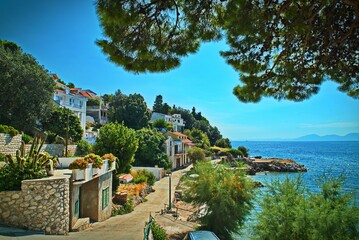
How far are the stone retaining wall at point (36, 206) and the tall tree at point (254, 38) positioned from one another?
7.51 metres

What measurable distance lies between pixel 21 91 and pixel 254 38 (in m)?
26.6

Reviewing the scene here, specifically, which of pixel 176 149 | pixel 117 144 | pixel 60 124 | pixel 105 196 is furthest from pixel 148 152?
pixel 105 196

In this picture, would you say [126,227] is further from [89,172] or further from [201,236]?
[201,236]

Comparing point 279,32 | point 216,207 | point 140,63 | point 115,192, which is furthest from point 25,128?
point 279,32

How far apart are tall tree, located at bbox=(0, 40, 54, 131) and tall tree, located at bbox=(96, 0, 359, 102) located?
82.4 ft

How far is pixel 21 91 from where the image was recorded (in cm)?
2753

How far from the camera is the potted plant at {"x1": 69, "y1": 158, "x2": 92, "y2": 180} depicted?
45.6ft

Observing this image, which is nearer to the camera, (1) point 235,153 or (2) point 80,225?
(2) point 80,225

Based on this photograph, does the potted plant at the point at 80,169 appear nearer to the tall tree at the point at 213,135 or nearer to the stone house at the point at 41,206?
the stone house at the point at 41,206

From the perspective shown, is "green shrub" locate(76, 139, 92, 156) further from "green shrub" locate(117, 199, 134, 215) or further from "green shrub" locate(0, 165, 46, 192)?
"green shrub" locate(0, 165, 46, 192)

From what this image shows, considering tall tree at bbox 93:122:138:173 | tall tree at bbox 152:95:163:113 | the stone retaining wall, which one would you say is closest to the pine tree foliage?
the stone retaining wall

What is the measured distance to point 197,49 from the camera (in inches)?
311

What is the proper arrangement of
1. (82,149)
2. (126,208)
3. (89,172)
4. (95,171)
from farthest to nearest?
(82,149) < (126,208) < (95,171) < (89,172)

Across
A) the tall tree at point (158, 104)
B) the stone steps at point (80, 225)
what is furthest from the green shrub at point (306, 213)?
the tall tree at point (158, 104)
